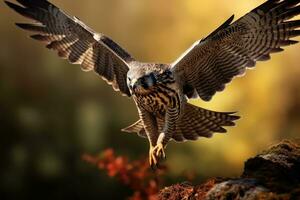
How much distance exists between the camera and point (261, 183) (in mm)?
3271

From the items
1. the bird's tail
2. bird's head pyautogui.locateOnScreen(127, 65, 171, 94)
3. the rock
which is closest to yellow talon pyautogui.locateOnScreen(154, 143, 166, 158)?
bird's head pyautogui.locateOnScreen(127, 65, 171, 94)

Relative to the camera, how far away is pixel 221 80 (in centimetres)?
521

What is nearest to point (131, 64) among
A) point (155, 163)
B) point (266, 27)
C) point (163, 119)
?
point (163, 119)

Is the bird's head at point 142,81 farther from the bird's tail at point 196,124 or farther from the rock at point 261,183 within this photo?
the rock at point 261,183

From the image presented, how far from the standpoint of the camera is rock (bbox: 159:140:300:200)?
10.4ft

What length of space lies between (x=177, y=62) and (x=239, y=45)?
0.61 metres

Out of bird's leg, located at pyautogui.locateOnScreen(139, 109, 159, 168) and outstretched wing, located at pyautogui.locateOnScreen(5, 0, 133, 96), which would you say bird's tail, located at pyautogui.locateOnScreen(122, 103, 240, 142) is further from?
outstretched wing, located at pyautogui.locateOnScreen(5, 0, 133, 96)

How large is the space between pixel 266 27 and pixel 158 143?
1393mm

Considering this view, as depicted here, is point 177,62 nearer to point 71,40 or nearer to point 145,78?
point 145,78

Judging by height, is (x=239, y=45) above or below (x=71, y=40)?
below

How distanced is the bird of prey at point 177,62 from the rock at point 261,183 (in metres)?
1.12

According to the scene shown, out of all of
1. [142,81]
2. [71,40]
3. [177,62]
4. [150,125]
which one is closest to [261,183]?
[142,81]

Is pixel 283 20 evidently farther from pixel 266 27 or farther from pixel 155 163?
pixel 155 163

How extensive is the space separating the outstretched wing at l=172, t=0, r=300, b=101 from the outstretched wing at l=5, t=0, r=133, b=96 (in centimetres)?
79
